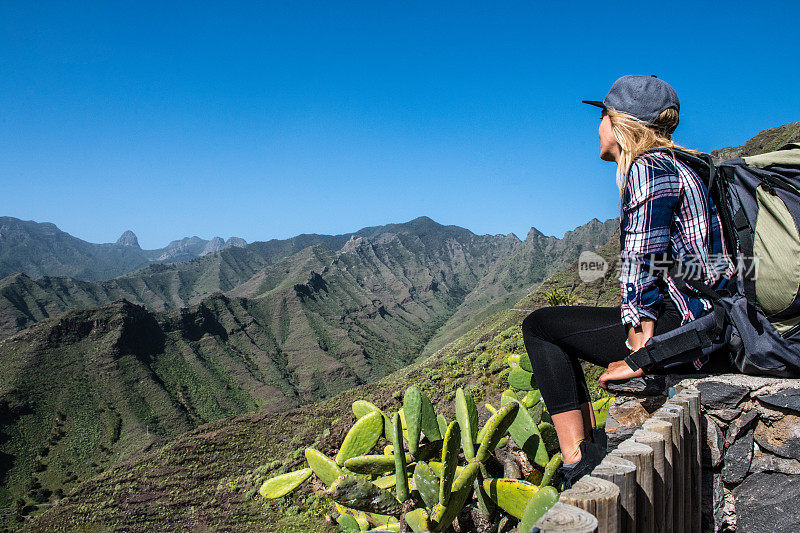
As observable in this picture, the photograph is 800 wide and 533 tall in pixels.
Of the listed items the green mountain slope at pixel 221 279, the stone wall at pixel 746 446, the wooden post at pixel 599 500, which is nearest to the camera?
the wooden post at pixel 599 500

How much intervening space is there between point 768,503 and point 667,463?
761mm

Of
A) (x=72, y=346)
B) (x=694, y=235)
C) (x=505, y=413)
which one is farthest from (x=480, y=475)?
(x=72, y=346)

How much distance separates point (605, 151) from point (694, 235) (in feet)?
1.87

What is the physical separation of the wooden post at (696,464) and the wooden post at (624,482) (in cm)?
87

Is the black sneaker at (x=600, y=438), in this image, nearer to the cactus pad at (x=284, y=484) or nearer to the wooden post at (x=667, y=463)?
the wooden post at (x=667, y=463)

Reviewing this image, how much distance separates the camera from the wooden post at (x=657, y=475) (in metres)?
1.55

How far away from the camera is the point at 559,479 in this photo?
2525 mm

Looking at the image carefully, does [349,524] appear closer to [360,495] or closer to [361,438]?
[360,495]

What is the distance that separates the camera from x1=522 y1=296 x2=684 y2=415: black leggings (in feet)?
6.80

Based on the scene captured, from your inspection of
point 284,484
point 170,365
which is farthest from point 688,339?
point 170,365

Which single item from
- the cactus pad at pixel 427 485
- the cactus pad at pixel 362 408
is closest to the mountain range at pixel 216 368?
the cactus pad at pixel 362 408

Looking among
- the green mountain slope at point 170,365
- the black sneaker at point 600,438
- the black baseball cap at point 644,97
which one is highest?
the black baseball cap at point 644,97

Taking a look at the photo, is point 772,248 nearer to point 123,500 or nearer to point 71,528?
point 123,500

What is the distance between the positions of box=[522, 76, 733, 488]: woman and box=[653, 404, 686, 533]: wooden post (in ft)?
0.65
